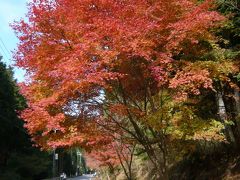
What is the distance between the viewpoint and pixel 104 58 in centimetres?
1096

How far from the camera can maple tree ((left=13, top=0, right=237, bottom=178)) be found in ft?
36.9

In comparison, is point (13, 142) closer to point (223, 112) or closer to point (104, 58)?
point (223, 112)

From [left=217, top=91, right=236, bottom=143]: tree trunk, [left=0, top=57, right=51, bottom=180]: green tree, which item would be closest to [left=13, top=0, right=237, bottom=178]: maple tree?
[left=217, top=91, right=236, bottom=143]: tree trunk

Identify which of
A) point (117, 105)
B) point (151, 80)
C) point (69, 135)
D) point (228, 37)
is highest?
point (228, 37)

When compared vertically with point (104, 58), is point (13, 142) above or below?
above

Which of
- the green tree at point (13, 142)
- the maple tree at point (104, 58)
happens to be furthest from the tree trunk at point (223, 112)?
the green tree at point (13, 142)

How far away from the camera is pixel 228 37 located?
15.2m

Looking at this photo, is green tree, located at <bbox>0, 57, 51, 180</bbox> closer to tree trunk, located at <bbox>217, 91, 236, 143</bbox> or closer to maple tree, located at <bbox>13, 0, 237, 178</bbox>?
maple tree, located at <bbox>13, 0, 237, 178</bbox>

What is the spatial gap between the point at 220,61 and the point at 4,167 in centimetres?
2998

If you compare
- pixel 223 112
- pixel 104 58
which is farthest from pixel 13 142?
pixel 104 58

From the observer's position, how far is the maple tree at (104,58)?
11234 millimetres

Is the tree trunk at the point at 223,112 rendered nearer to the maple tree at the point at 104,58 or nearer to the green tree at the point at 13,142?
the maple tree at the point at 104,58

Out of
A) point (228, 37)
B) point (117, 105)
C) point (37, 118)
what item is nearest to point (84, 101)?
point (117, 105)

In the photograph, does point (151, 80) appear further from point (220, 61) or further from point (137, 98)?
point (220, 61)
